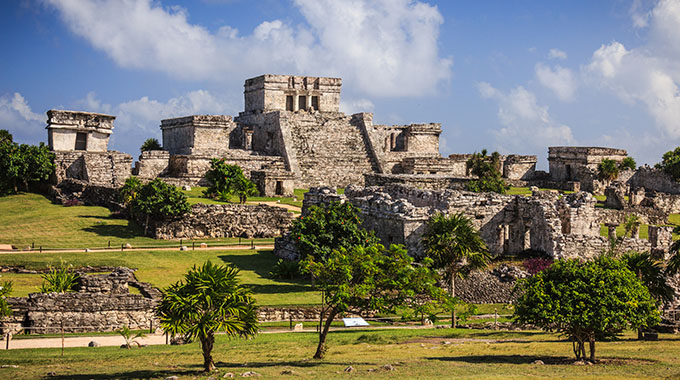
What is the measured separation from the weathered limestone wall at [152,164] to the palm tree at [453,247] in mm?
32470

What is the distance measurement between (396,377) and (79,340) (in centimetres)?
1210

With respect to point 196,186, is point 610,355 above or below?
below

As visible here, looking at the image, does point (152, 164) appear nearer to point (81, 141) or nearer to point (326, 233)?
point (81, 141)

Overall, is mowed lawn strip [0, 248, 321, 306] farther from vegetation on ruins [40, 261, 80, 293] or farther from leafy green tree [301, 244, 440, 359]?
leafy green tree [301, 244, 440, 359]

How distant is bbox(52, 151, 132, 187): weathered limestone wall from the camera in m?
54.8

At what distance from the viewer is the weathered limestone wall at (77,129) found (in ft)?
187

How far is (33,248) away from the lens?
3862 cm

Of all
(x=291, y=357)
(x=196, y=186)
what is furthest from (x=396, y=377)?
(x=196, y=186)

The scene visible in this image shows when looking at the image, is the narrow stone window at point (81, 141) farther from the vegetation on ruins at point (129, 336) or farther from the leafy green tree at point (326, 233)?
the vegetation on ruins at point (129, 336)

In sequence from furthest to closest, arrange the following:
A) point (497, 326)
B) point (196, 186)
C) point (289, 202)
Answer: point (196, 186) < point (289, 202) < point (497, 326)

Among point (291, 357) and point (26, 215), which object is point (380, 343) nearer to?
point (291, 357)

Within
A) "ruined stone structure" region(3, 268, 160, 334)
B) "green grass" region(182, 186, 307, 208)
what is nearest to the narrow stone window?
"green grass" region(182, 186, 307, 208)

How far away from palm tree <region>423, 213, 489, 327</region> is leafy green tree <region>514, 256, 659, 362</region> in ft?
30.0

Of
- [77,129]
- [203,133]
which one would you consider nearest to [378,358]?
[77,129]
